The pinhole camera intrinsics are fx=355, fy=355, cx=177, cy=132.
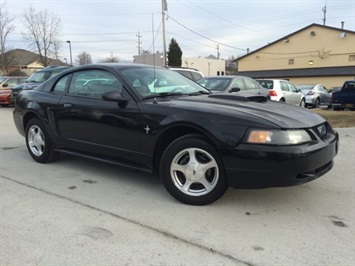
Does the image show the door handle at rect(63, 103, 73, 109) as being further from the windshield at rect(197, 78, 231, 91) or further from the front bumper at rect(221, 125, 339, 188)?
the windshield at rect(197, 78, 231, 91)

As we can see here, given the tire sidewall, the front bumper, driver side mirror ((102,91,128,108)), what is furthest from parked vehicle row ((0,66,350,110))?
the front bumper

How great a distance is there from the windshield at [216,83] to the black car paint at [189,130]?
207 inches

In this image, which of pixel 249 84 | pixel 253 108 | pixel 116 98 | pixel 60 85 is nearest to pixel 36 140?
pixel 60 85

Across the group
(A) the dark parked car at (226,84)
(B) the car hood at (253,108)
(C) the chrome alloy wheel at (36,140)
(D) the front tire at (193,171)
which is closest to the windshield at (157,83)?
(B) the car hood at (253,108)

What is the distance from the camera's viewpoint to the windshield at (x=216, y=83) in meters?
9.53

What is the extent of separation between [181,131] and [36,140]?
274cm

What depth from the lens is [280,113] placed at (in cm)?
368

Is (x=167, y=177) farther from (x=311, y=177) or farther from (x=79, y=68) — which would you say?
(x=79, y=68)

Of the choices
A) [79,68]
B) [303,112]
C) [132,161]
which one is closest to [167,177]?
[132,161]

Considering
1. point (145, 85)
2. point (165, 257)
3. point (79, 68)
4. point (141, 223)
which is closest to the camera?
point (165, 257)

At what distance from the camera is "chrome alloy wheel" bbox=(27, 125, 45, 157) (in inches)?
211

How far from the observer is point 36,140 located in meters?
5.44

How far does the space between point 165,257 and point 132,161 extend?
1.58 meters

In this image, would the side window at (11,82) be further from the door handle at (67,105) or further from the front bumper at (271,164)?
the front bumper at (271,164)
